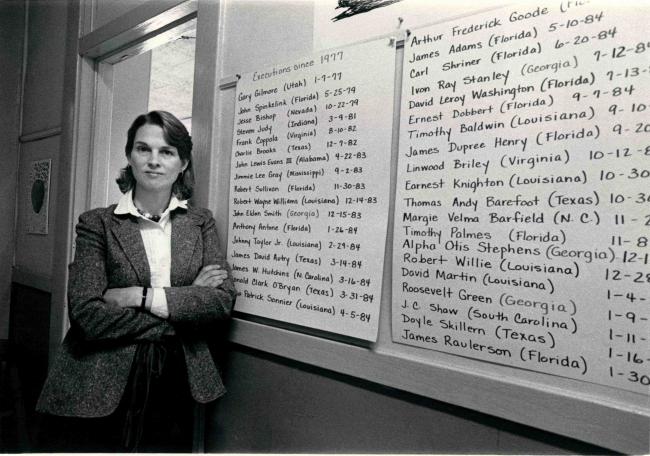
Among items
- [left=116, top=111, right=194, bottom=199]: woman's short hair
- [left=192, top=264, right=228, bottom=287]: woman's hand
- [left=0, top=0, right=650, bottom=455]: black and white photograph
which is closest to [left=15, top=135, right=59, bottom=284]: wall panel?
[left=0, top=0, right=650, bottom=455]: black and white photograph

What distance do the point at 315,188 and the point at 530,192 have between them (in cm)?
72

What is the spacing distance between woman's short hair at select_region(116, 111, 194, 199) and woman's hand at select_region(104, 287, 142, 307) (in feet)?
1.49

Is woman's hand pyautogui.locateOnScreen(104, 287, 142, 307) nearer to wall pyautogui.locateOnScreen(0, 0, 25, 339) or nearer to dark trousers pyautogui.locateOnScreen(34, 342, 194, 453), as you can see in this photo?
dark trousers pyautogui.locateOnScreen(34, 342, 194, 453)

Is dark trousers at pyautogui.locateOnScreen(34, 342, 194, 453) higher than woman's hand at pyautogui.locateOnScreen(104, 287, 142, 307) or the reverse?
the reverse

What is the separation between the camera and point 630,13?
3.41 ft

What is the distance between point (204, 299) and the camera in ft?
5.26

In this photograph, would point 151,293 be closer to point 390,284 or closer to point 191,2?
point 390,284

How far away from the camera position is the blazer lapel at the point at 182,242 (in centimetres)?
166

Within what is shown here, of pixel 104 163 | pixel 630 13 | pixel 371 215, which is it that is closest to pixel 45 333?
pixel 104 163

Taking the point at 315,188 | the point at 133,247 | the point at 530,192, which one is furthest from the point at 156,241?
the point at 530,192

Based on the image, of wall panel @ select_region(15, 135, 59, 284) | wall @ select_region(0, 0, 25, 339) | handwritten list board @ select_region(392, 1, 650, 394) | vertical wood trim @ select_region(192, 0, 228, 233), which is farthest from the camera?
wall @ select_region(0, 0, 25, 339)

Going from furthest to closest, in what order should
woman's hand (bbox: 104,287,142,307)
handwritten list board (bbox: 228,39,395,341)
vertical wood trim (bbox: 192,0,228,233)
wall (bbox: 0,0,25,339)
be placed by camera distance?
wall (bbox: 0,0,25,339) → vertical wood trim (bbox: 192,0,228,233) → woman's hand (bbox: 104,287,142,307) → handwritten list board (bbox: 228,39,395,341)

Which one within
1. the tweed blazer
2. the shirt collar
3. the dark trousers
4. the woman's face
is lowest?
the dark trousers

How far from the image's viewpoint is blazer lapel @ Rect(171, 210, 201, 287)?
1.66m
